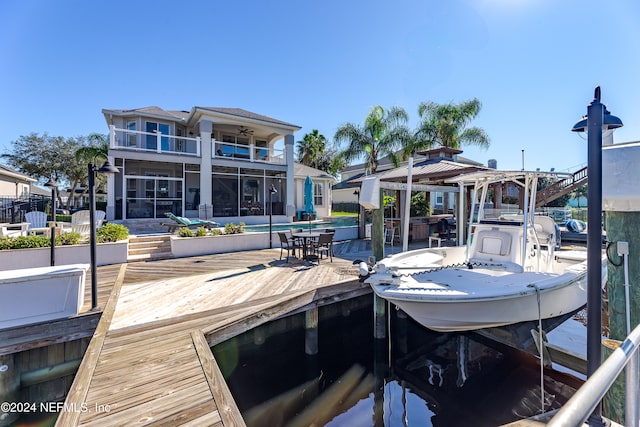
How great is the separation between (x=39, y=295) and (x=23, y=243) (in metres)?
4.66

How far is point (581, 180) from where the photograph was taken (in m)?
19.0

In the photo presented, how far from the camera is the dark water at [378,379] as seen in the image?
4.99 meters

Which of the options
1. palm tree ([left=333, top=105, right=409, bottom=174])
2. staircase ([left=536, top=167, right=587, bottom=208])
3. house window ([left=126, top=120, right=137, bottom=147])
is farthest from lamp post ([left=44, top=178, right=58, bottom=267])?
staircase ([left=536, top=167, right=587, bottom=208])

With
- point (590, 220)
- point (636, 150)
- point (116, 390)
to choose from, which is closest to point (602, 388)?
point (590, 220)

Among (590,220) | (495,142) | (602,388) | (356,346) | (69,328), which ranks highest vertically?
(495,142)

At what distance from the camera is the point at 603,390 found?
42.3 inches

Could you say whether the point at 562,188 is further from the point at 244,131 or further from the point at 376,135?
the point at 244,131

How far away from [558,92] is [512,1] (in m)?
3.33

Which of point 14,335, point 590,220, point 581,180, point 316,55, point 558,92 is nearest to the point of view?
point 590,220

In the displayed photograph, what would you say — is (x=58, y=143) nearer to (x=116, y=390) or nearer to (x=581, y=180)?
(x=116, y=390)

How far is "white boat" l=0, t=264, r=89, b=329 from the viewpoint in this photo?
172 inches

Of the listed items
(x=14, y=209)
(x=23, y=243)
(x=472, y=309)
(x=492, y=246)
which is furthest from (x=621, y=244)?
(x=14, y=209)

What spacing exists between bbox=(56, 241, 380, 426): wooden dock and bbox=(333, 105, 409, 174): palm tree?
437 inches

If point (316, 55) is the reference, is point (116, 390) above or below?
below
